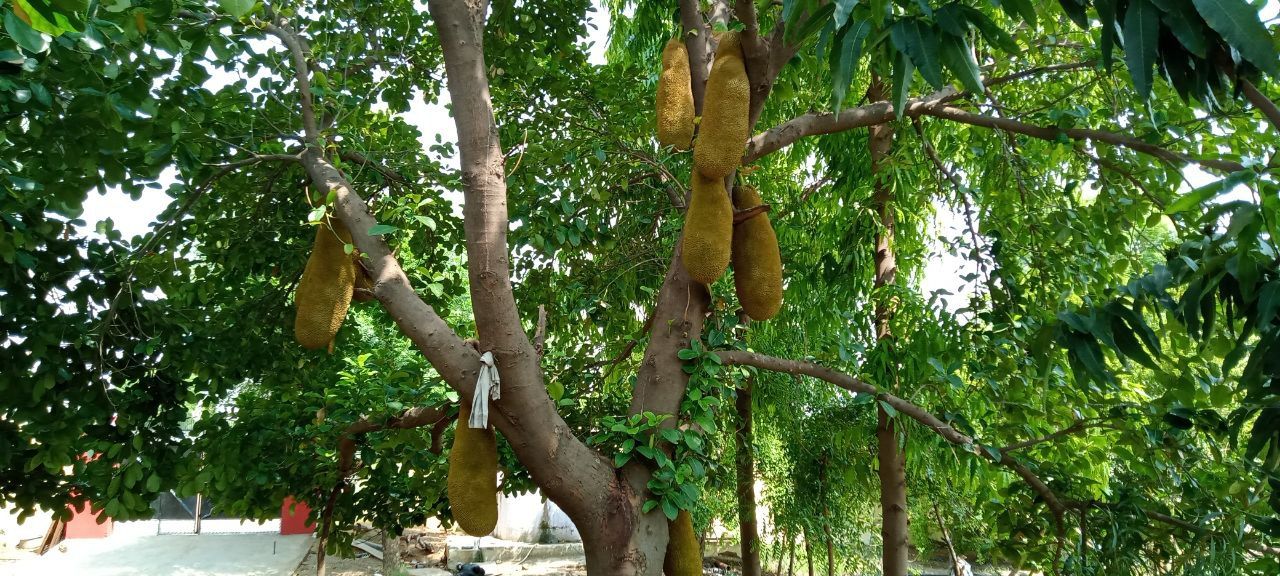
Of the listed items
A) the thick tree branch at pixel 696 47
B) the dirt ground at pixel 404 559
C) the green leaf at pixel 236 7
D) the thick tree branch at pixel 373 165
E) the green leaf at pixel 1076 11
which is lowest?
the dirt ground at pixel 404 559

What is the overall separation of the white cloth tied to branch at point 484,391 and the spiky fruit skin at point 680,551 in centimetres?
90

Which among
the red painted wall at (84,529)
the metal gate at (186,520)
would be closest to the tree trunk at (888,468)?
the metal gate at (186,520)

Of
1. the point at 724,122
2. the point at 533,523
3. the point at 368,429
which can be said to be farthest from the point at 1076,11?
the point at 533,523

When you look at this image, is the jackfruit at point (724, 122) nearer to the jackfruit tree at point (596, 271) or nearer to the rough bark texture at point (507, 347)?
the jackfruit tree at point (596, 271)

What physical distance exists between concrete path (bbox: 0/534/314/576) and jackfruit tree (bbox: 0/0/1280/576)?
6.46 meters

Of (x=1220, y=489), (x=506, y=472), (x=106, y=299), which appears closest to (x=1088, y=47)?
(x=1220, y=489)

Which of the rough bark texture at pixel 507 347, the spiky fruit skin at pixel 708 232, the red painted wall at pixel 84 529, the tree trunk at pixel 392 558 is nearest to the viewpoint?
the rough bark texture at pixel 507 347

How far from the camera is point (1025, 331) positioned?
2967 millimetres

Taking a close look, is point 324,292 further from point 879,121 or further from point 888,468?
point 888,468

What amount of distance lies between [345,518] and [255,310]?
3.33ft

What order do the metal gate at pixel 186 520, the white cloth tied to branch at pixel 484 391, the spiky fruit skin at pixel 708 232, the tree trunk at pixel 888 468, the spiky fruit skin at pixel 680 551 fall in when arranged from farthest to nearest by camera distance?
the metal gate at pixel 186 520
the tree trunk at pixel 888 468
the spiky fruit skin at pixel 680 551
the spiky fruit skin at pixel 708 232
the white cloth tied to branch at pixel 484 391

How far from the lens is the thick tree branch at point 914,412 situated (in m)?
2.65

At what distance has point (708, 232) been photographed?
2475mm

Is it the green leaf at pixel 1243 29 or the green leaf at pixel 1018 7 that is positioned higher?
the green leaf at pixel 1018 7
